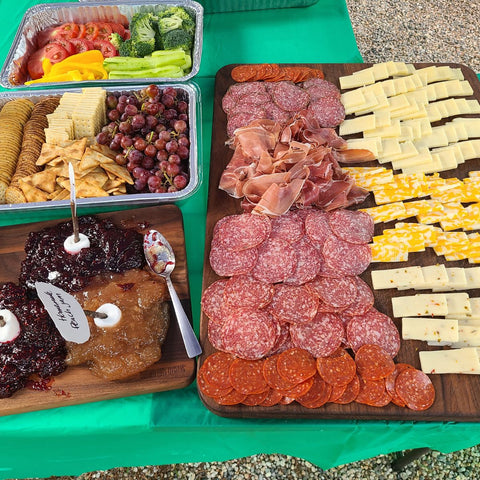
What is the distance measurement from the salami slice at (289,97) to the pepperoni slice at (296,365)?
1141 mm

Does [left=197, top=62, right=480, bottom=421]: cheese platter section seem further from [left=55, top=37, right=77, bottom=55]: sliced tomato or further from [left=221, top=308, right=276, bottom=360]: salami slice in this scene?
→ [left=55, top=37, right=77, bottom=55]: sliced tomato

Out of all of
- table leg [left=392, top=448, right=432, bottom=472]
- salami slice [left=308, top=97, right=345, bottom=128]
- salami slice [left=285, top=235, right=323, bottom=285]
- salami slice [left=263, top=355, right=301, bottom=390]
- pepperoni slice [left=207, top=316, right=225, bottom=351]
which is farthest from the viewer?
salami slice [left=308, top=97, right=345, bottom=128]

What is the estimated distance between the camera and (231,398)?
1.14 m

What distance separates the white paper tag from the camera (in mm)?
916

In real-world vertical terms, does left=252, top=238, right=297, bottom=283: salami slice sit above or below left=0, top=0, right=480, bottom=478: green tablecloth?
above

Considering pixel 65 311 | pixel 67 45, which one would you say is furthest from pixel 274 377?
pixel 67 45

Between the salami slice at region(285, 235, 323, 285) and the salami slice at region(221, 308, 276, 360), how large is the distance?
17 cm

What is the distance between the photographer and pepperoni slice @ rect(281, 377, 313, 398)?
113 centimetres

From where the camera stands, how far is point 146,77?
180cm

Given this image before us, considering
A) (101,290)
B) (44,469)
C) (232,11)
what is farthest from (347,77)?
(44,469)

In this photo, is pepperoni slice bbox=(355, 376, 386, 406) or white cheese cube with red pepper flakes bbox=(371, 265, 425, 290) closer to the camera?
pepperoni slice bbox=(355, 376, 386, 406)

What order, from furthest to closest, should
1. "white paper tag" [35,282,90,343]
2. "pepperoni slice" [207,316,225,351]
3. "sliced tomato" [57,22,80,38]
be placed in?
"sliced tomato" [57,22,80,38] → "pepperoni slice" [207,316,225,351] → "white paper tag" [35,282,90,343]

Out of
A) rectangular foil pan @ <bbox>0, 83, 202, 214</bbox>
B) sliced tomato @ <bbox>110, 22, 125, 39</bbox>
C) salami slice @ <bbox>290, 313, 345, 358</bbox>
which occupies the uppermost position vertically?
sliced tomato @ <bbox>110, 22, 125, 39</bbox>

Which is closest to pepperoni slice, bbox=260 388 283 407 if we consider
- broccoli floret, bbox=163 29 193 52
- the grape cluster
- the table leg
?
the table leg
